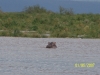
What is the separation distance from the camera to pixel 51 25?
40188 mm

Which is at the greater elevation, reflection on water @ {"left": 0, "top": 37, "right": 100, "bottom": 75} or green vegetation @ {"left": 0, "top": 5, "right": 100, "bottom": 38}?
green vegetation @ {"left": 0, "top": 5, "right": 100, "bottom": 38}

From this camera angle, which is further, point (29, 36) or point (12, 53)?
point (29, 36)

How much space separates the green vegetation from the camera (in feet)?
110

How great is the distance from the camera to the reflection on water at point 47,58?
16737mm

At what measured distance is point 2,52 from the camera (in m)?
21.7

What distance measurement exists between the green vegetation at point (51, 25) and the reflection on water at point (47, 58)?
6148 millimetres

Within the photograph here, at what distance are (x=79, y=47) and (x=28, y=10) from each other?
A: 25700mm

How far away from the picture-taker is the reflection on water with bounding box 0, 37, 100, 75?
1674cm

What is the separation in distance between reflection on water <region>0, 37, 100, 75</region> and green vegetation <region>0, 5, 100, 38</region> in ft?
20.2

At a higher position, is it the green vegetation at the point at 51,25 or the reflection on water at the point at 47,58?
the green vegetation at the point at 51,25

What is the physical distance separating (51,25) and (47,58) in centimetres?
2021

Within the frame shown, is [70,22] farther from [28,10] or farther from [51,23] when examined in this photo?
[28,10]

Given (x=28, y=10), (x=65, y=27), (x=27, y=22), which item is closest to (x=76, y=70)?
(x=65, y=27)

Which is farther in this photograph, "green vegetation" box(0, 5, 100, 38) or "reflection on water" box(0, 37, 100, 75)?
"green vegetation" box(0, 5, 100, 38)
